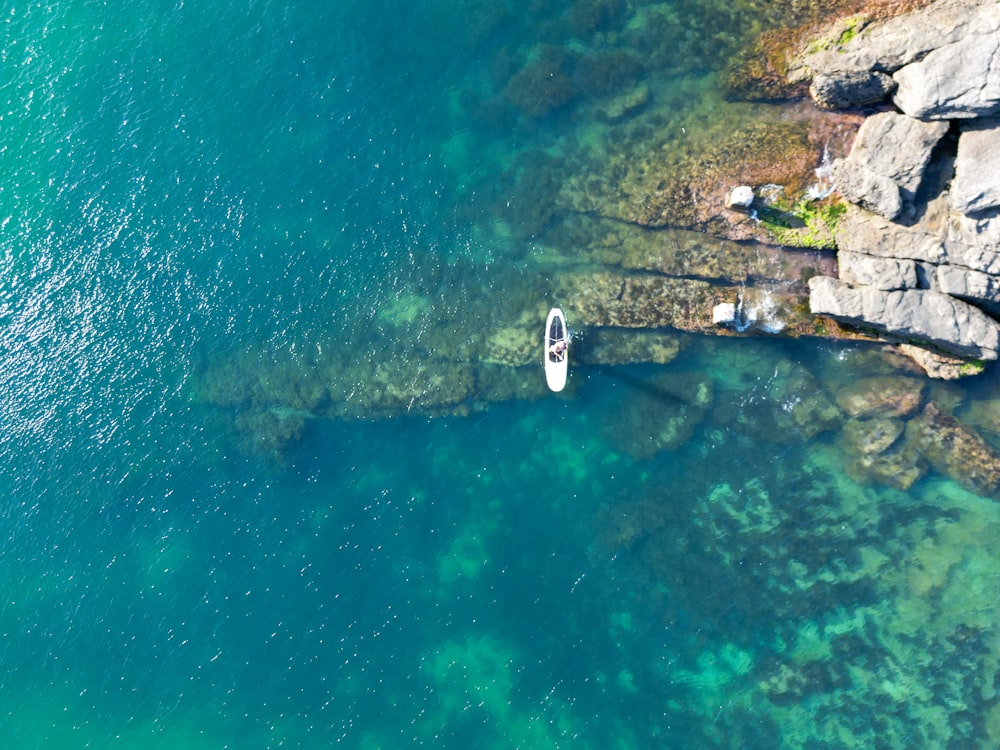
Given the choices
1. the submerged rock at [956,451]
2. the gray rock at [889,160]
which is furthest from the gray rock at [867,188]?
the submerged rock at [956,451]

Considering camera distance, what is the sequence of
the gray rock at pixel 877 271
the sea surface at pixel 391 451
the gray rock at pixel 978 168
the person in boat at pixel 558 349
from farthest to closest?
the person in boat at pixel 558 349
the sea surface at pixel 391 451
the gray rock at pixel 877 271
the gray rock at pixel 978 168

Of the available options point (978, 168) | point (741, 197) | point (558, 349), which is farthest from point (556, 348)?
point (978, 168)

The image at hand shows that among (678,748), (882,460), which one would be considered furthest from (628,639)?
(882,460)

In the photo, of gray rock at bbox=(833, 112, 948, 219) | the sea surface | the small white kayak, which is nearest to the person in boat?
the small white kayak

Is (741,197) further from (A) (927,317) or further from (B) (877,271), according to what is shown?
(A) (927,317)

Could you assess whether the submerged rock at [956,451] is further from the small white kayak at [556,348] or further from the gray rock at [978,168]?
the small white kayak at [556,348]

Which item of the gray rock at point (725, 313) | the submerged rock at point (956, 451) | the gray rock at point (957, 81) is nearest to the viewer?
the gray rock at point (957, 81)
